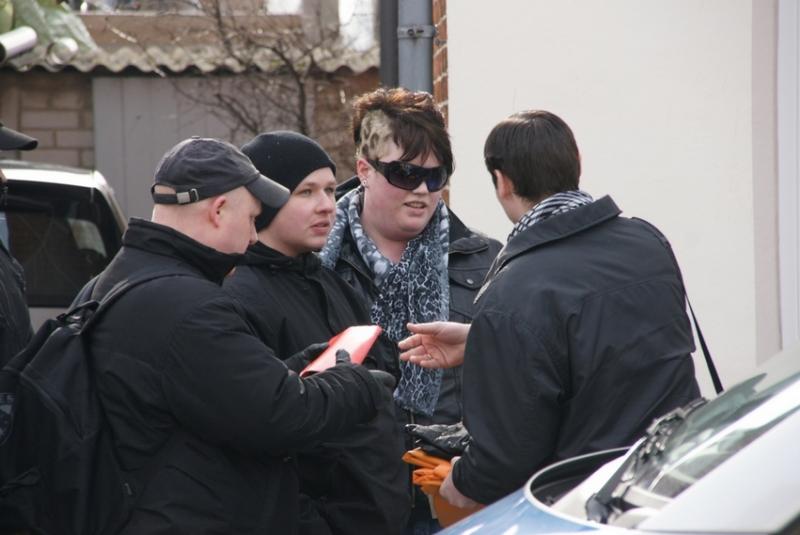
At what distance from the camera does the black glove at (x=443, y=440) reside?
3.30 metres

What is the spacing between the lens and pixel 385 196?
4023 mm

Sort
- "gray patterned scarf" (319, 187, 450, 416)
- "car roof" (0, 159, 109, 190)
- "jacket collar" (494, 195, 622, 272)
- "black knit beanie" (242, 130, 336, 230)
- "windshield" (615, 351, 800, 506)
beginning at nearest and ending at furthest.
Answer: "windshield" (615, 351, 800, 506) < "jacket collar" (494, 195, 622, 272) < "black knit beanie" (242, 130, 336, 230) < "gray patterned scarf" (319, 187, 450, 416) < "car roof" (0, 159, 109, 190)

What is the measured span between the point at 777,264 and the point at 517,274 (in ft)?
7.79

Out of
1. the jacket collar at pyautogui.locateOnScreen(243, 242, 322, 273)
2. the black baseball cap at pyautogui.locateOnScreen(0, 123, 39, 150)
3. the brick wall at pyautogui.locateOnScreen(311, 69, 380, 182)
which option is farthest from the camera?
the brick wall at pyautogui.locateOnScreen(311, 69, 380, 182)

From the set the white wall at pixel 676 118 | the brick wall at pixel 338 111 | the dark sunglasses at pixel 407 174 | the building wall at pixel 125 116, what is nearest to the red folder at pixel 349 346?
the dark sunglasses at pixel 407 174

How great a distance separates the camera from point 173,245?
2941 mm

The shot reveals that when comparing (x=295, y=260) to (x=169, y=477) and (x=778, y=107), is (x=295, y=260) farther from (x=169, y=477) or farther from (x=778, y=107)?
(x=778, y=107)

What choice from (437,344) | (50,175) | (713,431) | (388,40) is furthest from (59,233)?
(713,431)

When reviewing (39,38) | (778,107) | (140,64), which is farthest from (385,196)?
(140,64)

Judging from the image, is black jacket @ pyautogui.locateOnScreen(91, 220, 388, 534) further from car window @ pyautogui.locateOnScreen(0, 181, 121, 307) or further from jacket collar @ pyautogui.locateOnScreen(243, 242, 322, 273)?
car window @ pyautogui.locateOnScreen(0, 181, 121, 307)

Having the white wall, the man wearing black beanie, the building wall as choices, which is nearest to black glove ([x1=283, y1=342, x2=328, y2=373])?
the man wearing black beanie

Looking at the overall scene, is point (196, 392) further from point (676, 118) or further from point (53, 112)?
point (53, 112)

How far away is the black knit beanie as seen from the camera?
3621 mm

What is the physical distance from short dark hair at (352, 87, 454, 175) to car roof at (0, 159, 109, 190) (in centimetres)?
317
